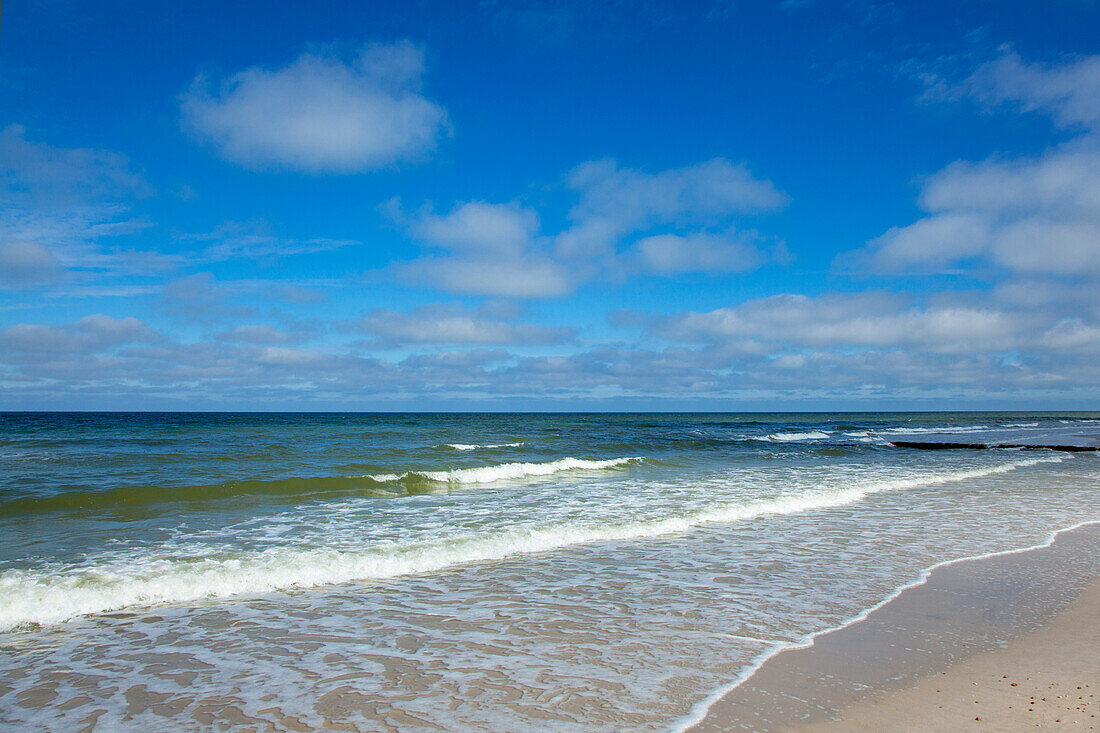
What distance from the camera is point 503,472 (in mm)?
20906

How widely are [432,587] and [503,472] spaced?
13168 millimetres

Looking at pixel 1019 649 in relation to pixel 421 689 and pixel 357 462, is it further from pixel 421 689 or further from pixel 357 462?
pixel 357 462

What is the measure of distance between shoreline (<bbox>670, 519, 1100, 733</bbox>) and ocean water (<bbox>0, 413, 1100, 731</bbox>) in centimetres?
22

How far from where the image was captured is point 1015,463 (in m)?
26.5

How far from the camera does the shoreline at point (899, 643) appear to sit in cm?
437

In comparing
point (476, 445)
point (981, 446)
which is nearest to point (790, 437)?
point (981, 446)

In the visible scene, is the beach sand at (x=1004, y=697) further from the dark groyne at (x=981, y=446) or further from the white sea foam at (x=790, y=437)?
the white sea foam at (x=790, y=437)

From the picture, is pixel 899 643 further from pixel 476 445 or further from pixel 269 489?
pixel 476 445

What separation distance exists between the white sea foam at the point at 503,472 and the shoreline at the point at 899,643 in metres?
13.5

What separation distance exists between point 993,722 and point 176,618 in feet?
23.5

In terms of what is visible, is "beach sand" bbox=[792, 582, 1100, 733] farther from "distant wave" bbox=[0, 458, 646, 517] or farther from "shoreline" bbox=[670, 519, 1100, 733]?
"distant wave" bbox=[0, 458, 646, 517]

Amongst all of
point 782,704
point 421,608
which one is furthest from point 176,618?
point 782,704

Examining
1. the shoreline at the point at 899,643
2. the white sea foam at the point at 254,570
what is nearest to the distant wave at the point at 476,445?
the white sea foam at the point at 254,570

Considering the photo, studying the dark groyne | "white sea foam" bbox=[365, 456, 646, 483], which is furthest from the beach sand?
the dark groyne
